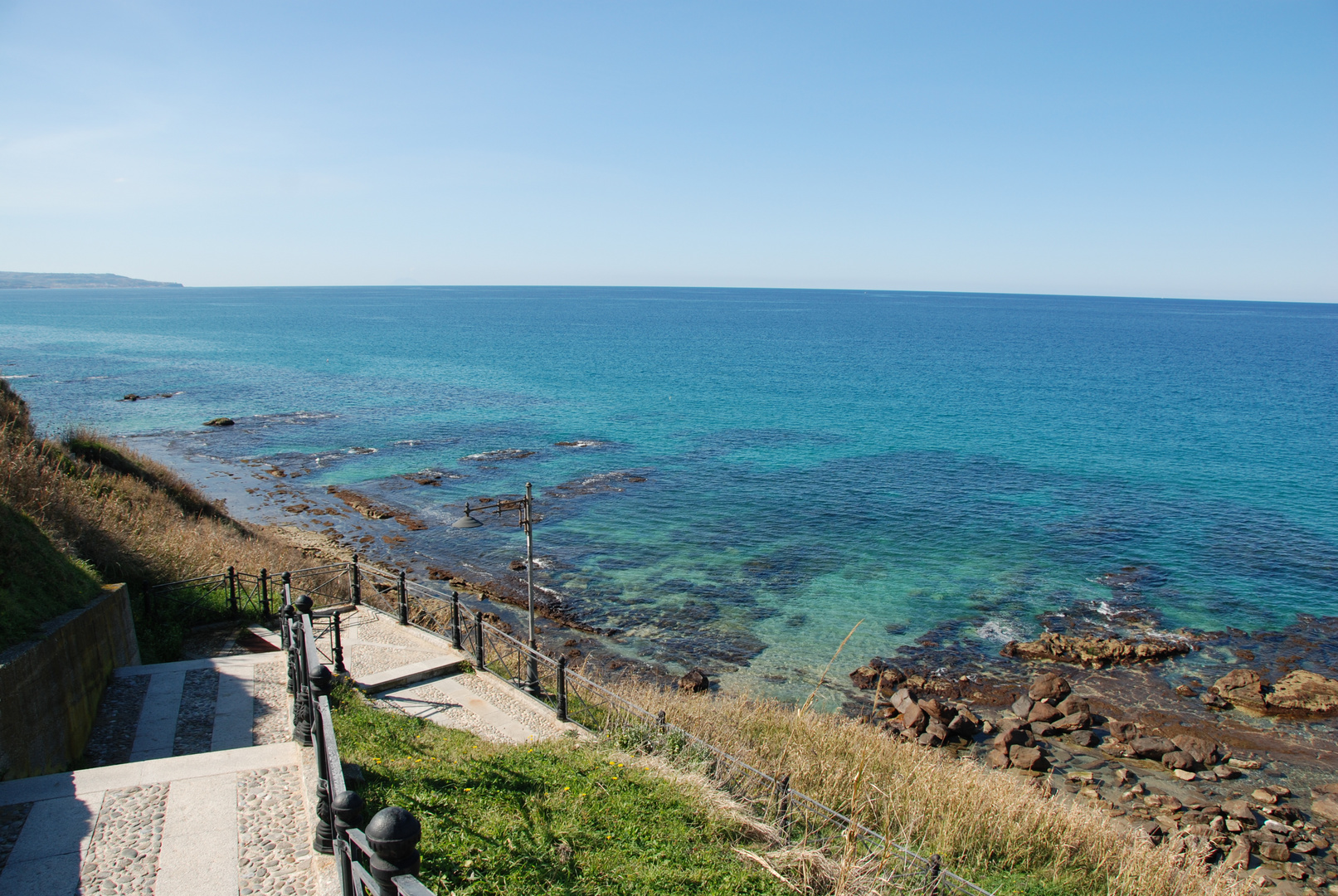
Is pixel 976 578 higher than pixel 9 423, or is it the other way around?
pixel 9 423

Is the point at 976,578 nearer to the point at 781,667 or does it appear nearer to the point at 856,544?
the point at 856,544

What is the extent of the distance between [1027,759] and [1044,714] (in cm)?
237

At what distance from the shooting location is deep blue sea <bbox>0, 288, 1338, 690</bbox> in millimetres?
26578

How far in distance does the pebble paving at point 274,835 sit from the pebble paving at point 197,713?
261 centimetres

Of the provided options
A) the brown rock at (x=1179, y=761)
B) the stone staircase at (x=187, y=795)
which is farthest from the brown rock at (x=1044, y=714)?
the stone staircase at (x=187, y=795)

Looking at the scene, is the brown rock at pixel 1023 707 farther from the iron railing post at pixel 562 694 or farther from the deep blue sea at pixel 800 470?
the iron railing post at pixel 562 694

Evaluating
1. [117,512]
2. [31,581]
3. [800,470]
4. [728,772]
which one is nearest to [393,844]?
[728,772]

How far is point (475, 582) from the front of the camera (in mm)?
27812

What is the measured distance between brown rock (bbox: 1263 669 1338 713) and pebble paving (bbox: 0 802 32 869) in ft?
85.7

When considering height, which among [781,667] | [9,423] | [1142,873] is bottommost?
[781,667]

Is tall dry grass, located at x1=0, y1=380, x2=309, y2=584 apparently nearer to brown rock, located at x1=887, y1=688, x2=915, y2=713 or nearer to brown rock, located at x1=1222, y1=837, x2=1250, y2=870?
brown rock, located at x1=887, y1=688, x2=915, y2=713

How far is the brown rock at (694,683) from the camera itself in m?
20.6

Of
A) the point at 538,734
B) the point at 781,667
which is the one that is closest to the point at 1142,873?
the point at 538,734

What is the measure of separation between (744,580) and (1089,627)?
1137 cm
